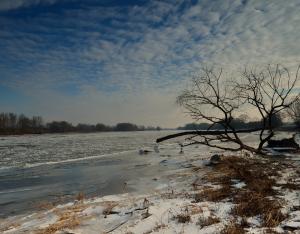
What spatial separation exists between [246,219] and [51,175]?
1215 centimetres

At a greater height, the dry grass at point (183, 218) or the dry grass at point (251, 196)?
the dry grass at point (251, 196)

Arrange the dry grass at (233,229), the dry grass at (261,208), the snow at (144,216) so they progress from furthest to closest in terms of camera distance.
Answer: the snow at (144,216) < the dry grass at (261,208) < the dry grass at (233,229)

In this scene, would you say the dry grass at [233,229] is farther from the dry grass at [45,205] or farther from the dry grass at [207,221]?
the dry grass at [45,205]

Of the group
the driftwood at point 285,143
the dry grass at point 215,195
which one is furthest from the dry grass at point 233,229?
Result: the driftwood at point 285,143

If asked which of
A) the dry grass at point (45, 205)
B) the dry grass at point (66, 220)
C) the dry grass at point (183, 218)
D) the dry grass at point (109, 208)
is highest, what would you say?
the dry grass at point (183, 218)

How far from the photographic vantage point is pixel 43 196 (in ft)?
37.7

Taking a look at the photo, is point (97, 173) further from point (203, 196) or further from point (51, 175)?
point (203, 196)

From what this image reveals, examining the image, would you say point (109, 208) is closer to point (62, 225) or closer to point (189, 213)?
point (62, 225)

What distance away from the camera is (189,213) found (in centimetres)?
717

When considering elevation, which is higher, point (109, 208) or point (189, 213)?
point (189, 213)

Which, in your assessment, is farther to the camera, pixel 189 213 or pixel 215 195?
pixel 215 195

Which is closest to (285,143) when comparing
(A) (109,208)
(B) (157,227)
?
(A) (109,208)

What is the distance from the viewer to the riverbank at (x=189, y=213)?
6.28 m

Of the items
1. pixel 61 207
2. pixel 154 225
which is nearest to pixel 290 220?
pixel 154 225
